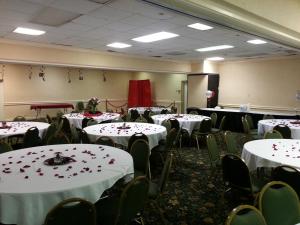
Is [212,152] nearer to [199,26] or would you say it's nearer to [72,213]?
[72,213]

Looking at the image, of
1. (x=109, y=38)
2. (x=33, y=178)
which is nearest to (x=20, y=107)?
(x=109, y=38)

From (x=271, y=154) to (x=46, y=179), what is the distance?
2752 mm

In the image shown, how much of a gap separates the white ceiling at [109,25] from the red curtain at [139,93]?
6506 mm

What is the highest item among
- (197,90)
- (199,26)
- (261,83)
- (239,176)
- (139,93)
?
(199,26)

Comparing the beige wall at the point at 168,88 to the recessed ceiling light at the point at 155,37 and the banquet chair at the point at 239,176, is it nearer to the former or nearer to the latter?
Answer: the recessed ceiling light at the point at 155,37

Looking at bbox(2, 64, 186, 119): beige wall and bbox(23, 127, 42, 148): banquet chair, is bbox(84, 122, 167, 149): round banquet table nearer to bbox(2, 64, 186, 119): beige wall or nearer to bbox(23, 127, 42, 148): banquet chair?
bbox(23, 127, 42, 148): banquet chair

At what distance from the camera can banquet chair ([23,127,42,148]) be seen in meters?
4.80

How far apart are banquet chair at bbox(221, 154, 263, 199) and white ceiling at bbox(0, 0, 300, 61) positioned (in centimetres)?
205

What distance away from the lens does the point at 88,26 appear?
5438mm

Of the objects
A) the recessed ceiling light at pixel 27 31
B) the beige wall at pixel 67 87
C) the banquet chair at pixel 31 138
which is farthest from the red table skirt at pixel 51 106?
the banquet chair at pixel 31 138

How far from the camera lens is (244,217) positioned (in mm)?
1585

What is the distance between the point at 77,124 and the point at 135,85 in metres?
8.09

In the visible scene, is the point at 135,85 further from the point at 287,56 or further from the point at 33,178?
the point at 33,178

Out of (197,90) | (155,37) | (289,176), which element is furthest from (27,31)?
(197,90)
